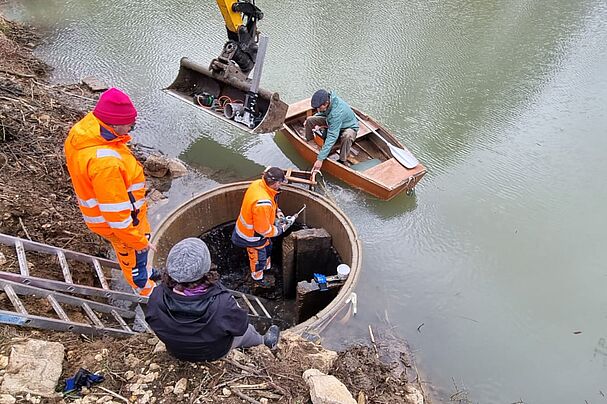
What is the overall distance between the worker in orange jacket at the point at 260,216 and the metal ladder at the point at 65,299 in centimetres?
118

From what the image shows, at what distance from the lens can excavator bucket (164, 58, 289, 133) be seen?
5.29 metres

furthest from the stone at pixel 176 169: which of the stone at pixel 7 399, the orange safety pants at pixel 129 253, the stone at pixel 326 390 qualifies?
the stone at pixel 7 399

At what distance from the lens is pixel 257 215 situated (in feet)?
14.1

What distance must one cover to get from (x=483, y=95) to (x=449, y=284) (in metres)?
3.76

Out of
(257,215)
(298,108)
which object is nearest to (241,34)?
(298,108)

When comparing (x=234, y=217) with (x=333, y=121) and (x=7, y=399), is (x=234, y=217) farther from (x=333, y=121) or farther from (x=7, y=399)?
(x=7, y=399)

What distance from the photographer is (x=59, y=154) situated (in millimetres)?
5055

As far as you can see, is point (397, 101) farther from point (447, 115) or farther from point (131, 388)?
point (131, 388)

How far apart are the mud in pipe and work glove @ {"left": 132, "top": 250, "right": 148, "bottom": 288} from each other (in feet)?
1.35

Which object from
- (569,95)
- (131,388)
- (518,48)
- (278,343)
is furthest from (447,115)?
(131,388)

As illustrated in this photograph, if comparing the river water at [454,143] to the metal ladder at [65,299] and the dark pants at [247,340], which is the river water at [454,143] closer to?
the dark pants at [247,340]

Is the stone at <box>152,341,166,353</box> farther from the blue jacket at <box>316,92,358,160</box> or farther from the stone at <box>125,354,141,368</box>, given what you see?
the blue jacket at <box>316,92,358,160</box>

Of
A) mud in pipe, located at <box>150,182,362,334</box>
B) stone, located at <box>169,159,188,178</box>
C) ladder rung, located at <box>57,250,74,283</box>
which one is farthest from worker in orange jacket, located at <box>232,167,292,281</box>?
ladder rung, located at <box>57,250,74,283</box>

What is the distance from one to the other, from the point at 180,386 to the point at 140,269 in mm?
1361
